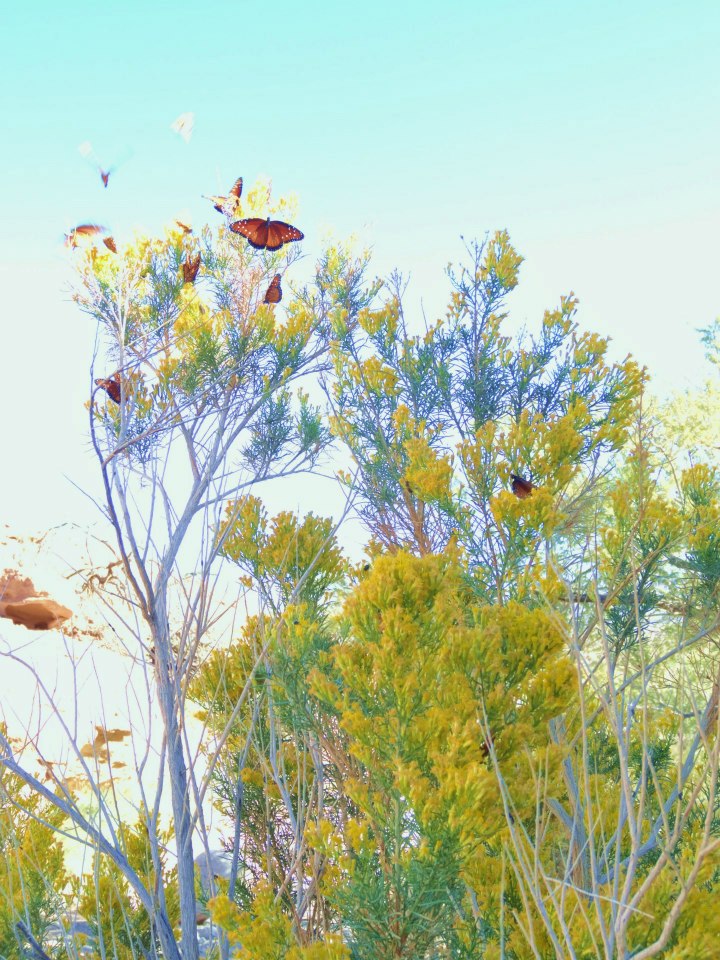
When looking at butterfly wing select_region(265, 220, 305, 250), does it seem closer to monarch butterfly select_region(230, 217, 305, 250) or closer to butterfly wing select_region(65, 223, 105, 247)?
monarch butterfly select_region(230, 217, 305, 250)

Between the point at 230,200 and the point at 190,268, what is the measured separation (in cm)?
70

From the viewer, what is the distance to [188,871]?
2480 mm

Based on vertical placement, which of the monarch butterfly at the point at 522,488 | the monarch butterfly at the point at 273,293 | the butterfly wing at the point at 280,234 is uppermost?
the butterfly wing at the point at 280,234

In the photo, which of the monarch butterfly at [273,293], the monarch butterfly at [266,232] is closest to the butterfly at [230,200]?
the monarch butterfly at [266,232]

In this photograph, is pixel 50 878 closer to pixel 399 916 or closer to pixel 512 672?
pixel 399 916

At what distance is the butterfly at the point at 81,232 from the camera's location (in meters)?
5.36

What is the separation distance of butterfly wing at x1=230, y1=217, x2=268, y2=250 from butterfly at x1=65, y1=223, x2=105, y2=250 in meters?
1.06

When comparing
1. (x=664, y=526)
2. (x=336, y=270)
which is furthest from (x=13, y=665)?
(x=664, y=526)

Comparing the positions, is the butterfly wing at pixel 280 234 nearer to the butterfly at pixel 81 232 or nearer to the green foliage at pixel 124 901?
the butterfly at pixel 81 232

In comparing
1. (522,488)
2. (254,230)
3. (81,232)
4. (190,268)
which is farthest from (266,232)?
(522,488)

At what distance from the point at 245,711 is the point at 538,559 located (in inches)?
57.1

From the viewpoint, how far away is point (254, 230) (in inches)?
233

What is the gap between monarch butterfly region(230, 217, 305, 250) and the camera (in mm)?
5914

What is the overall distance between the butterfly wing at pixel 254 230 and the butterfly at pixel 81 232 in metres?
1.06
